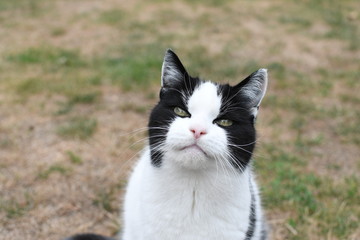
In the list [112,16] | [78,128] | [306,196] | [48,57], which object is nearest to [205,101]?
[306,196]

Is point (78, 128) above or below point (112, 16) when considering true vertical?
below

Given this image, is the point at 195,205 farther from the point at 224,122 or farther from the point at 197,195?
the point at 224,122

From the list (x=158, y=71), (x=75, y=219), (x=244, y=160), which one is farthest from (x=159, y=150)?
(x=158, y=71)

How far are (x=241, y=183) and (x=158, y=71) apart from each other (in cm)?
307

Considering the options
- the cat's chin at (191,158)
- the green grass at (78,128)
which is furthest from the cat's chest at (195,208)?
the green grass at (78,128)

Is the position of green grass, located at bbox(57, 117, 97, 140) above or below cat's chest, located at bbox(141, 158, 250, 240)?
below

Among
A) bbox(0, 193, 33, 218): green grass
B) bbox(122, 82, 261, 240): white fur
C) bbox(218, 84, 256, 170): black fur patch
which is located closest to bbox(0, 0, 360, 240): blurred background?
bbox(0, 193, 33, 218): green grass

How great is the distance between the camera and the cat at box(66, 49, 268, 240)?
5.80ft

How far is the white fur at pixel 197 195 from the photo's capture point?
5.76 ft

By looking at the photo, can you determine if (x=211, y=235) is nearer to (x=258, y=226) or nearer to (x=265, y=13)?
(x=258, y=226)

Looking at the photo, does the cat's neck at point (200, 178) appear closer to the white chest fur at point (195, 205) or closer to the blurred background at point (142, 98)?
the white chest fur at point (195, 205)

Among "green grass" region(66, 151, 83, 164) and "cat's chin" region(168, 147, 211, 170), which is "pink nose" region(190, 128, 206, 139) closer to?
"cat's chin" region(168, 147, 211, 170)

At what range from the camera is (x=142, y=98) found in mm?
4297

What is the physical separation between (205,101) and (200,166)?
294 millimetres
